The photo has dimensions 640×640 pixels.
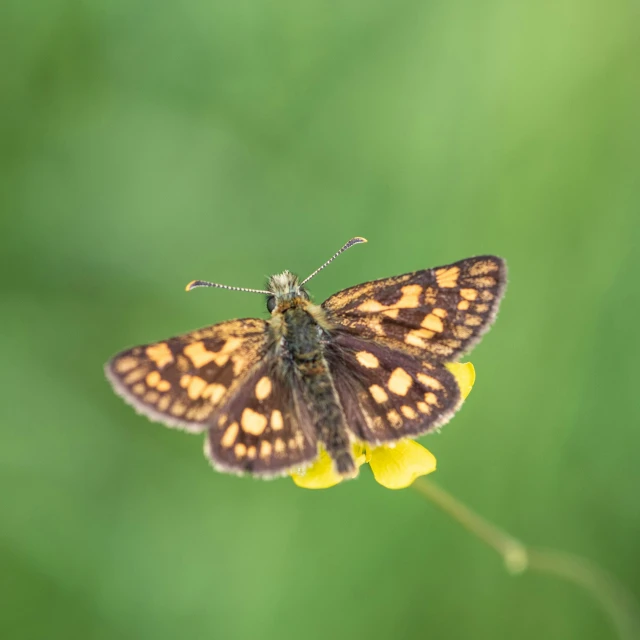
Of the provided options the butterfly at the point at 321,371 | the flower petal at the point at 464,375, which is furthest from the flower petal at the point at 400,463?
the flower petal at the point at 464,375

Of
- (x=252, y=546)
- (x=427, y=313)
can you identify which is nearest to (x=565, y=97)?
(x=427, y=313)

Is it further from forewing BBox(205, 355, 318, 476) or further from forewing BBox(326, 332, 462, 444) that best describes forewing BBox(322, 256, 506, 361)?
forewing BBox(205, 355, 318, 476)

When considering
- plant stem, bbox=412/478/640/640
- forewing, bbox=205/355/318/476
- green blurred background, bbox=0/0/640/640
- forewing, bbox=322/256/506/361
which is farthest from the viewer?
green blurred background, bbox=0/0/640/640

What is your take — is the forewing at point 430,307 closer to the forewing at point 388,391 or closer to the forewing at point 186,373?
the forewing at point 388,391

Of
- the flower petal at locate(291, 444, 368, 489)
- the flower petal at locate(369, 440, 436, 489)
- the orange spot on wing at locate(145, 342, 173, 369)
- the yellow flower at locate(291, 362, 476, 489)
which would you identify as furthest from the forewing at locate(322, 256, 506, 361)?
the orange spot on wing at locate(145, 342, 173, 369)

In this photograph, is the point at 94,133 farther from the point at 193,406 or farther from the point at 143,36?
the point at 193,406

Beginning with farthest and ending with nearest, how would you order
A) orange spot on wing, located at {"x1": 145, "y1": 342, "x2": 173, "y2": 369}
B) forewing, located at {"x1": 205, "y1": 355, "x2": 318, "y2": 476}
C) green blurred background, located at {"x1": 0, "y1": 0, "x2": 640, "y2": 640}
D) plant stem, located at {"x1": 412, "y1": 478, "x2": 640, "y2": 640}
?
green blurred background, located at {"x1": 0, "y1": 0, "x2": 640, "y2": 640}
plant stem, located at {"x1": 412, "y1": 478, "x2": 640, "y2": 640}
orange spot on wing, located at {"x1": 145, "y1": 342, "x2": 173, "y2": 369}
forewing, located at {"x1": 205, "y1": 355, "x2": 318, "y2": 476}

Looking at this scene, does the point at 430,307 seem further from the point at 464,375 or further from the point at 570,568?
the point at 570,568
